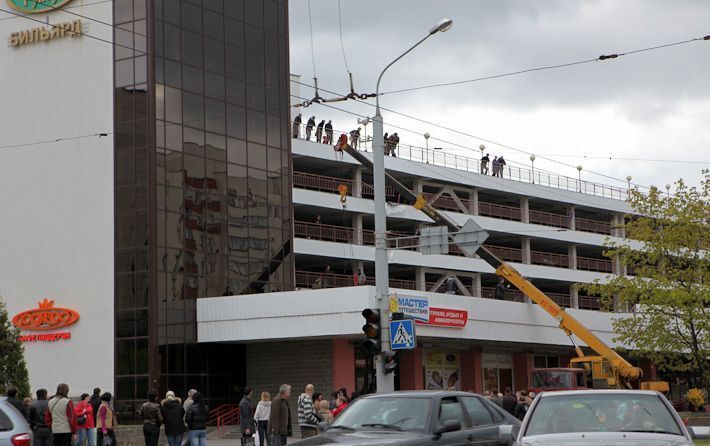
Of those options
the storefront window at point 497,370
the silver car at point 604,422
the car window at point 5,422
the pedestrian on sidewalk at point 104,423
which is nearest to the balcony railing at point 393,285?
the storefront window at point 497,370

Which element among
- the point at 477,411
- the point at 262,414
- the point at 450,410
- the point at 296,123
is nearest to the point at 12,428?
the point at 450,410

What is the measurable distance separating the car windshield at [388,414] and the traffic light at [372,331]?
809cm

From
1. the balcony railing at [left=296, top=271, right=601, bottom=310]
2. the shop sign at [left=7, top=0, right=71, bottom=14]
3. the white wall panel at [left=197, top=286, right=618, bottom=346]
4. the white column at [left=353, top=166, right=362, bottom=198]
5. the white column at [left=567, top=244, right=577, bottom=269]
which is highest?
the shop sign at [left=7, top=0, right=71, bottom=14]

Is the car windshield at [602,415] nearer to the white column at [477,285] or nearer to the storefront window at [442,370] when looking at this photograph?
the storefront window at [442,370]

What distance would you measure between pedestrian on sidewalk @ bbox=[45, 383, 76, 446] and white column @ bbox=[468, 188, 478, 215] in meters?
46.8

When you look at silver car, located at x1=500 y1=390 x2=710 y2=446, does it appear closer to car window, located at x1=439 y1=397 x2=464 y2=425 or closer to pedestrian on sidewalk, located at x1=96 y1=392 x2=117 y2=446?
car window, located at x1=439 y1=397 x2=464 y2=425

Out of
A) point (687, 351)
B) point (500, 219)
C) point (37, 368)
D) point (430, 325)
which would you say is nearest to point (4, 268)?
point (37, 368)

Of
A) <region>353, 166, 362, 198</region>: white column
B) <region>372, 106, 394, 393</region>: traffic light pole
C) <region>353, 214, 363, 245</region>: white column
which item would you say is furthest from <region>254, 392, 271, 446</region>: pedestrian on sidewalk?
<region>353, 166, 362, 198</region>: white column

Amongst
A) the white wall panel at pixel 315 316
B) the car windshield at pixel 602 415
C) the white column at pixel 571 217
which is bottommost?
the car windshield at pixel 602 415

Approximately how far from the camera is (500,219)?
2825 inches

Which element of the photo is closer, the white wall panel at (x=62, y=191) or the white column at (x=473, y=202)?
the white wall panel at (x=62, y=191)

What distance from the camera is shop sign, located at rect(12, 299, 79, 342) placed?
147ft

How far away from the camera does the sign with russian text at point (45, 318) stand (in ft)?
148

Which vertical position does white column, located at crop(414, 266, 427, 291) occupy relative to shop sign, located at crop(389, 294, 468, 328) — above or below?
above
